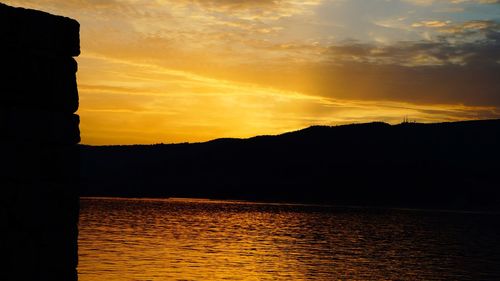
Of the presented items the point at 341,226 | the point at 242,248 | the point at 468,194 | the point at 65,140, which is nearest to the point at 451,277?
the point at 242,248

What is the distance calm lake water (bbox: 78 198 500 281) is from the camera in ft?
179

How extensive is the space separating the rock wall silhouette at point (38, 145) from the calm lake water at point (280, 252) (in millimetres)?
43470

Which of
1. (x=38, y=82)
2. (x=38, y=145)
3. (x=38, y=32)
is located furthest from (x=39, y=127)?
(x=38, y=32)

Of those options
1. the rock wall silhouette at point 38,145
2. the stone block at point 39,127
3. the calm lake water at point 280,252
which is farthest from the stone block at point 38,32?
the calm lake water at point 280,252

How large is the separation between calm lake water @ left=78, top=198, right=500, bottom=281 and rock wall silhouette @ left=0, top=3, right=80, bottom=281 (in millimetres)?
43470

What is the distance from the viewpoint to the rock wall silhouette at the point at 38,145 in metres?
5.09

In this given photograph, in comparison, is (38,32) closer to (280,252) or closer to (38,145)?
(38,145)

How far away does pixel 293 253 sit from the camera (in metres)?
72.9

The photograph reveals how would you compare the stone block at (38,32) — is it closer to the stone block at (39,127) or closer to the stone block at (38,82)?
the stone block at (38,82)

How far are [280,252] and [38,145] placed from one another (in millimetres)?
68869

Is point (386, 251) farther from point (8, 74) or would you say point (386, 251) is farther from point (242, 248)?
point (8, 74)

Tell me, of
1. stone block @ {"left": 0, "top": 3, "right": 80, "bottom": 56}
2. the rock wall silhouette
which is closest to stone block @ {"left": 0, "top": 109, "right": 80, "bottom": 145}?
the rock wall silhouette

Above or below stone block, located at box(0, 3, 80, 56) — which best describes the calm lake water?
below

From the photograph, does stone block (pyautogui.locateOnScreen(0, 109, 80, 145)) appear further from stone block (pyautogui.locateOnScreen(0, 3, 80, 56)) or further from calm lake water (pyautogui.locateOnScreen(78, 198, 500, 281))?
calm lake water (pyautogui.locateOnScreen(78, 198, 500, 281))
